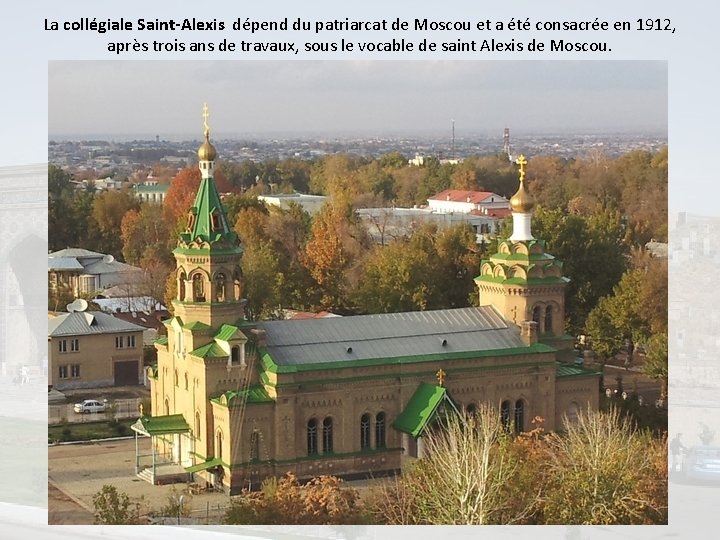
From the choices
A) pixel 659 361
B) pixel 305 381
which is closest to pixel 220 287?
pixel 305 381

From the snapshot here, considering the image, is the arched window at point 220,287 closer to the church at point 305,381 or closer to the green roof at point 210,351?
the church at point 305,381

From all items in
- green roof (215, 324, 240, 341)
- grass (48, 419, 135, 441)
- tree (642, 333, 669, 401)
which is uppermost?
green roof (215, 324, 240, 341)

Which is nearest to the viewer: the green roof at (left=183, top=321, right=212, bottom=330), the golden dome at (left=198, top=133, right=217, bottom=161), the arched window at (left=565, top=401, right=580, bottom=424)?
the golden dome at (left=198, top=133, right=217, bottom=161)

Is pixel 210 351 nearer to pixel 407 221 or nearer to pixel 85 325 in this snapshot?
pixel 85 325

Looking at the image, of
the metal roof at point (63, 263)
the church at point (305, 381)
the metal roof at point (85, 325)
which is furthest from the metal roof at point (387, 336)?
the metal roof at point (63, 263)

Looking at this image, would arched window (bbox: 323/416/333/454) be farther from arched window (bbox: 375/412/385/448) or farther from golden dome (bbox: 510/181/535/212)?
golden dome (bbox: 510/181/535/212)

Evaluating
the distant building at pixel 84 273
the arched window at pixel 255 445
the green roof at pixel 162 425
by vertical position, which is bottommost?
the arched window at pixel 255 445

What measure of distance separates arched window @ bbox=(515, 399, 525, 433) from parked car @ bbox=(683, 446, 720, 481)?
2.93 metres

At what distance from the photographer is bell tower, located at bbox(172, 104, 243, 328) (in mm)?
24719

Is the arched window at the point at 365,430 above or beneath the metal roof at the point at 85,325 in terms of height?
beneath

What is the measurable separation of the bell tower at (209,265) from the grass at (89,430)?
14.5ft

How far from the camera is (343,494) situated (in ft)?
73.6

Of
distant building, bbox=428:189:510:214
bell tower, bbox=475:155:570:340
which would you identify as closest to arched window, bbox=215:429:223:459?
bell tower, bbox=475:155:570:340

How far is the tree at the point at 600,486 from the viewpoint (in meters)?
21.7
